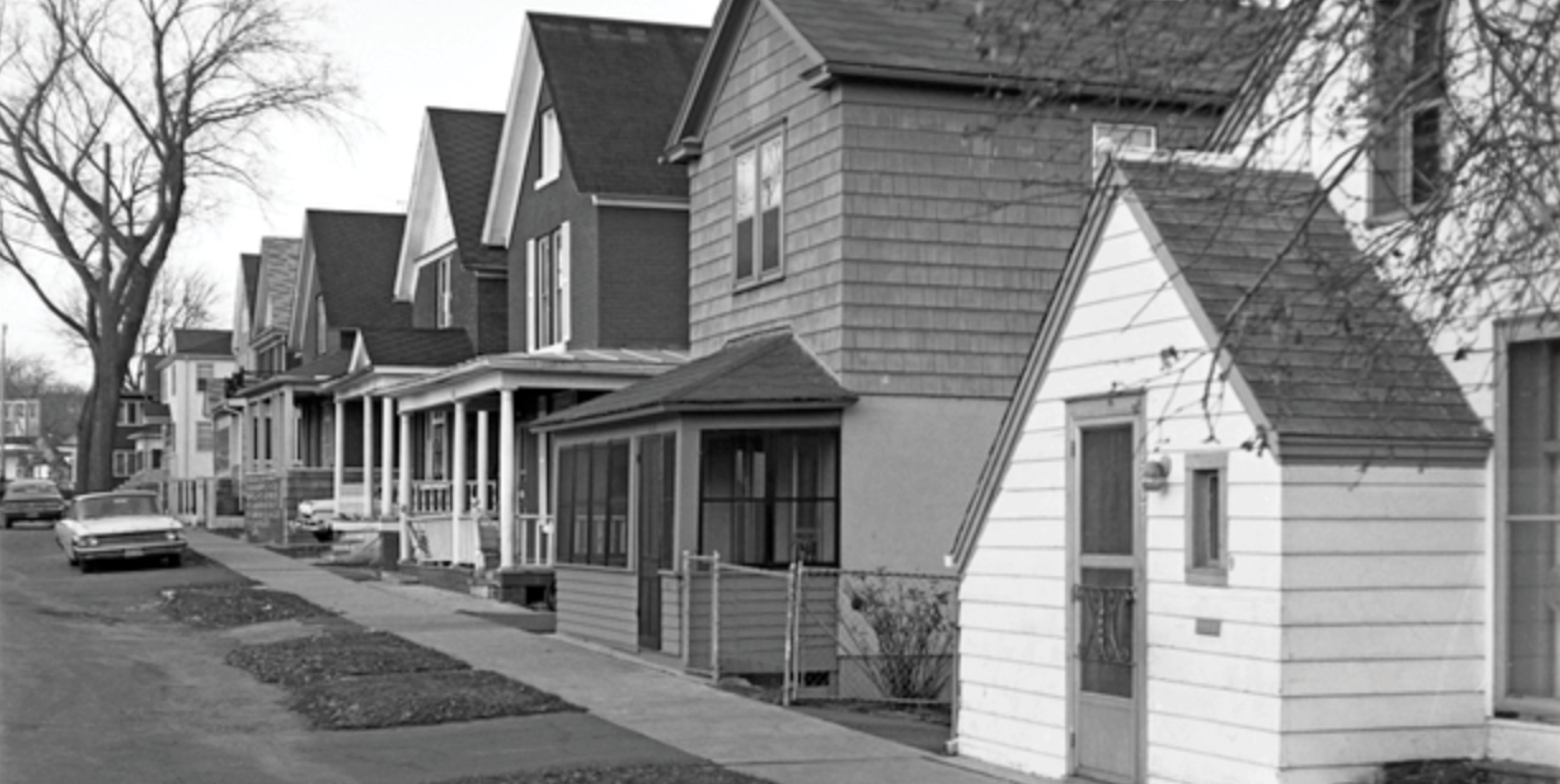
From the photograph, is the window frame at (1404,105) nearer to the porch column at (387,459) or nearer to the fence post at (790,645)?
the fence post at (790,645)

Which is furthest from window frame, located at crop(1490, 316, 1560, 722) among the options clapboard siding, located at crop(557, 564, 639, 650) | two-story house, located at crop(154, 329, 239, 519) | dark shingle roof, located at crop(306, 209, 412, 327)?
two-story house, located at crop(154, 329, 239, 519)

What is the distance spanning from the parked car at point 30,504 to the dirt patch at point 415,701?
4514cm

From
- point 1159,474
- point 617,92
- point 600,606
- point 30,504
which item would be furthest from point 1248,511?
point 30,504

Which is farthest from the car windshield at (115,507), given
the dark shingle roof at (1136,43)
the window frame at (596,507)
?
the dark shingle roof at (1136,43)

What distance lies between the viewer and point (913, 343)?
20938 millimetres

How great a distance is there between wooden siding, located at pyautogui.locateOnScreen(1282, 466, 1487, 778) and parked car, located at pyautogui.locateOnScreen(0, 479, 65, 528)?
181 ft

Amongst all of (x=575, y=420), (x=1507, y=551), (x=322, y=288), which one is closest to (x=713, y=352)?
(x=575, y=420)

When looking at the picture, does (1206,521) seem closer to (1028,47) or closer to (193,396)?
(1028,47)

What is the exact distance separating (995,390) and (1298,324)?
9765 millimetres

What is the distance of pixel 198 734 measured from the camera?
54.5ft

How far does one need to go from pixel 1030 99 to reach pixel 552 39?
24.2 m

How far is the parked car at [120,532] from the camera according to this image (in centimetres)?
3719

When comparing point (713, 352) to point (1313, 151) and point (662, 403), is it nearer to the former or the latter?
point (662, 403)

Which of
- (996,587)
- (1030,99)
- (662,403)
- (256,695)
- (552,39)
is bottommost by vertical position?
(256,695)
